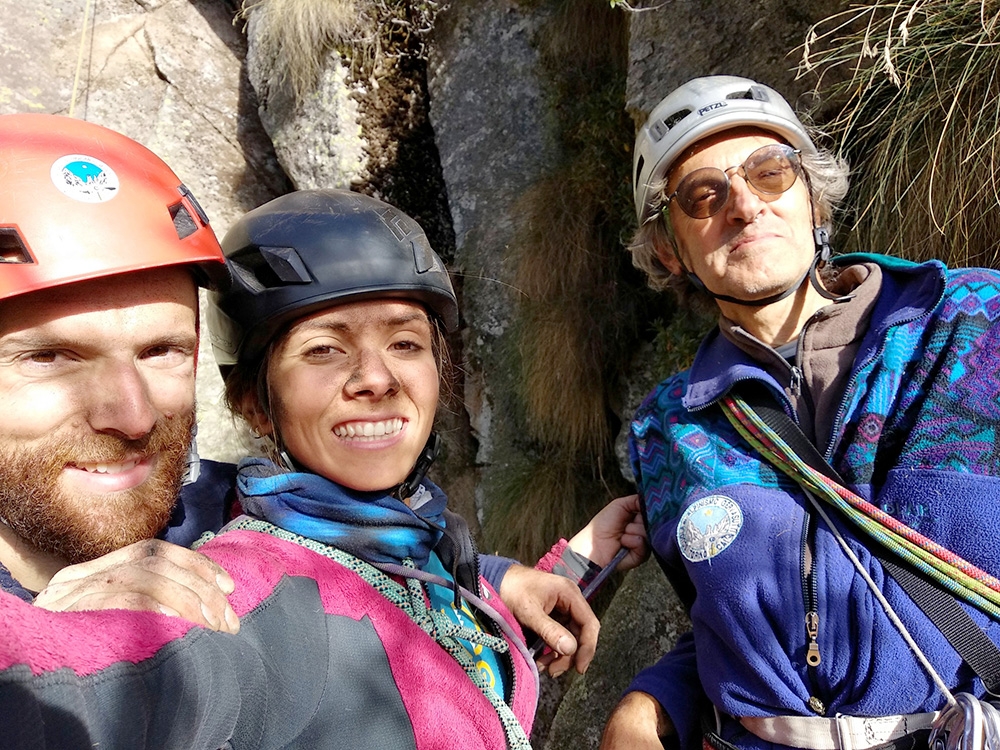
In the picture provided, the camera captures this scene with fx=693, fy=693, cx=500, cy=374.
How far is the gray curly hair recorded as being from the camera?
259 centimetres

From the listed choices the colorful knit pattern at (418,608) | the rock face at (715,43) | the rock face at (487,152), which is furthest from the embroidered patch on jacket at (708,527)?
the rock face at (487,152)

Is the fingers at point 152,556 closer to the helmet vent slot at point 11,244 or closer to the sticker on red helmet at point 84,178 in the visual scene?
the helmet vent slot at point 11,244

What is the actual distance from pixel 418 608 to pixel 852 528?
1.24 metres

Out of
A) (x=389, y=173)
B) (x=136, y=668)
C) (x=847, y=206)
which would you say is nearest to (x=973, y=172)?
(x=847, y=206)

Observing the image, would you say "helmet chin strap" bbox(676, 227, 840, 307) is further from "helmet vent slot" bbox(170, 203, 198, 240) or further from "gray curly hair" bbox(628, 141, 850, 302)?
"helmet vent slot" bbox(170, 203, 198, 240)

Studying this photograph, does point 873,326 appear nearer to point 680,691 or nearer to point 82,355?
point 680,691

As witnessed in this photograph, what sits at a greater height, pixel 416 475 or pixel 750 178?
pixel 750 178

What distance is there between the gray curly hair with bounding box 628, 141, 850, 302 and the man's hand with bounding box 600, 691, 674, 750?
1.57 meters

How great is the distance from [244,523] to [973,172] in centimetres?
294

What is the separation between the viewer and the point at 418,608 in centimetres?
159

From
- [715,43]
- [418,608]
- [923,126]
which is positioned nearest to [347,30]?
[715,43]

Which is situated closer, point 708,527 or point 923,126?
point 708,527

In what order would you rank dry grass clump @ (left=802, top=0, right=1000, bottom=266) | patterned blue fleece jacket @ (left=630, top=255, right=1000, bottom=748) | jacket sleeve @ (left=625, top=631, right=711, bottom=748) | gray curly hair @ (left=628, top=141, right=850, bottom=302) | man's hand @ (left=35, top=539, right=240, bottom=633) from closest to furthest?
1. man's hand @ (left=35, top=539, right=240, bottom=633)
2. patterned blue fleece jacket @ (left=630, top=255, right=1000, bottom=748)
3. jacket sleeve @ (left=625, top=631, right=711, bottom=748)
4. gray curly hair @ (left=628, top=141, right=850, bottom=302)
5. dry grass clump @ (left=802, top=0, right=1000, bottom=266)

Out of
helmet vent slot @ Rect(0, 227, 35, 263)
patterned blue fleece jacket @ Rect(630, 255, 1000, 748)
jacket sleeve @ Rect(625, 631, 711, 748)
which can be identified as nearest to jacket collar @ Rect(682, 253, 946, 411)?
patterned blue fleece jacket @ Rect(630, 255, 1000, 748)
